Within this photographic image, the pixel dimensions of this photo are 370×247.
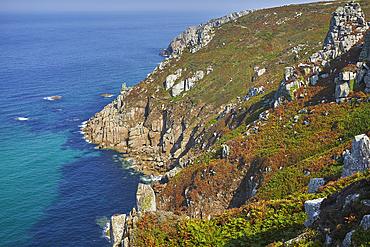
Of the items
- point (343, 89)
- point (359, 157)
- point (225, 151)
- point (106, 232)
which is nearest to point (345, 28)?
point (343, 89)

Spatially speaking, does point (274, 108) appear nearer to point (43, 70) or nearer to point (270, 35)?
point (270, 35)

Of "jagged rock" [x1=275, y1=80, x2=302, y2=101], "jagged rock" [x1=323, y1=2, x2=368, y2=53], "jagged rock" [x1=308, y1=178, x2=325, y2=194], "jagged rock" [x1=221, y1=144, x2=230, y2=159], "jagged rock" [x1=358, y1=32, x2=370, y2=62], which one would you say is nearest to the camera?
"jagged rock" [x1=308, y1=178, x2=325, y2=194]

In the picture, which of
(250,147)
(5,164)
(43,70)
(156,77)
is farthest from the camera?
(43,70)

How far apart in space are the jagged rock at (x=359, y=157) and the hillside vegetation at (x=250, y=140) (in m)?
2.42

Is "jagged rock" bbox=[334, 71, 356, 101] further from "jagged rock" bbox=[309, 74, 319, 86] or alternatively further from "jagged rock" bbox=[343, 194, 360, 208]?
"jagged rock" bbox=[343, 194, 360, 208]

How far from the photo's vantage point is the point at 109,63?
179 m

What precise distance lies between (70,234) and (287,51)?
243ft

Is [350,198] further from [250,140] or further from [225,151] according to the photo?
[225,151]

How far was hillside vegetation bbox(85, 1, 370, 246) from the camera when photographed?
17.5 meters

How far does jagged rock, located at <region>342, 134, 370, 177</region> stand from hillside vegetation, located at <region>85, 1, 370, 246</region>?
242 centimetres

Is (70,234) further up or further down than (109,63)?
further down

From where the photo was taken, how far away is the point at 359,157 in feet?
70.5

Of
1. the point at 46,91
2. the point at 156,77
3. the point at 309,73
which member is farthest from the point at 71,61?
the point at 309,73

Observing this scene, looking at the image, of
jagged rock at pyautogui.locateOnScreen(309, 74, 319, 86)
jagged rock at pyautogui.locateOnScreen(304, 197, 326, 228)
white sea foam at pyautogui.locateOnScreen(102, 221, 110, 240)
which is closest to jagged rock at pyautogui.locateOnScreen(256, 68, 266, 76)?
jagged rock at pyautogui.locateOnScreen(309, 74, 319, 86)
